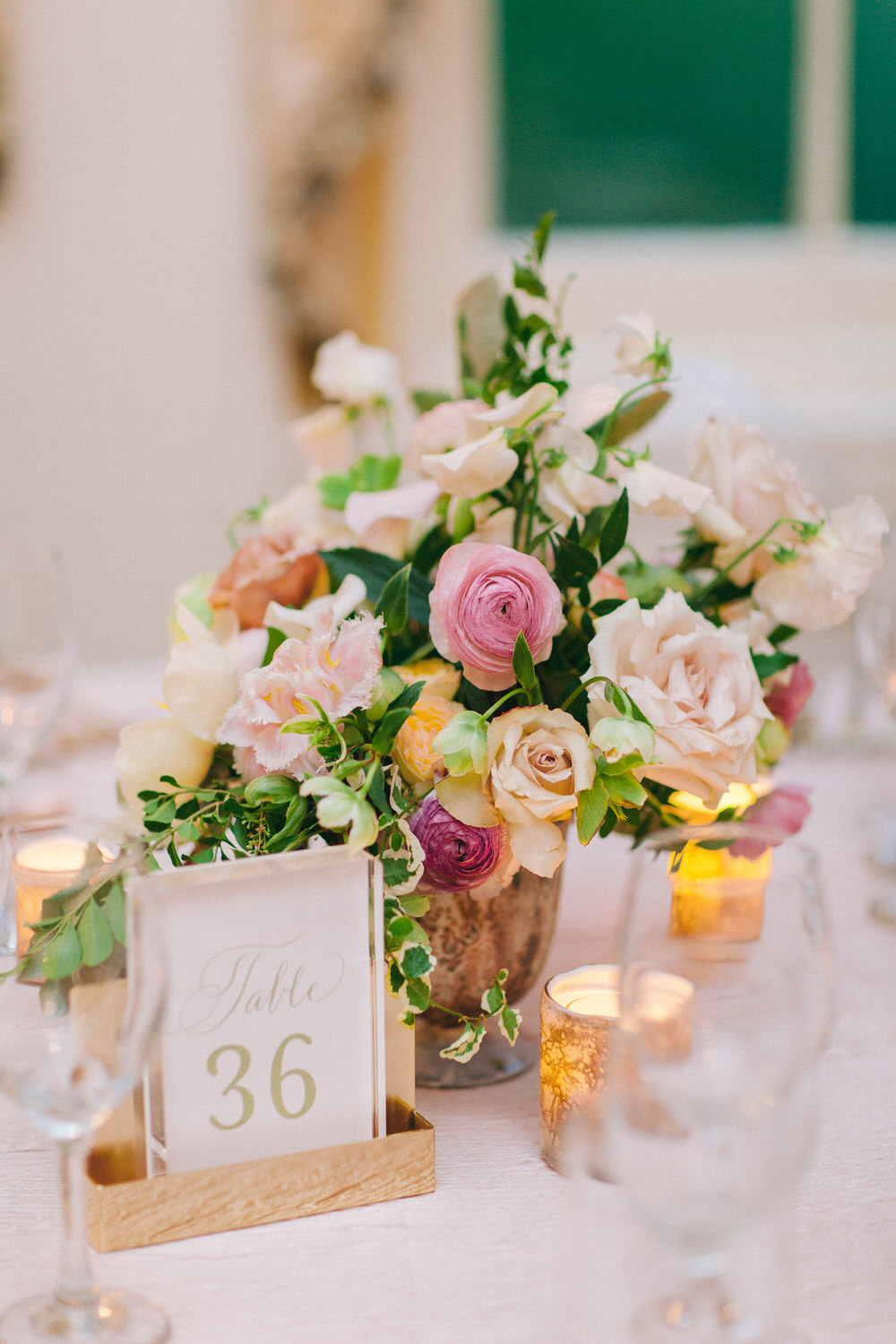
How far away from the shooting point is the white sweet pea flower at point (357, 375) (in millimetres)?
1049

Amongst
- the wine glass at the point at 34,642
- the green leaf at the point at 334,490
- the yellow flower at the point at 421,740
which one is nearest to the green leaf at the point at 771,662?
the yellow flower at the point at 421,740

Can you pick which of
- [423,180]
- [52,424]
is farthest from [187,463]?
[423,180]

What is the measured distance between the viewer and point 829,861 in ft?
4.03

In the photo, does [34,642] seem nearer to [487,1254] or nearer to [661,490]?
[661,490]

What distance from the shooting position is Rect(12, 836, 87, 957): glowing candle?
0.63 metres

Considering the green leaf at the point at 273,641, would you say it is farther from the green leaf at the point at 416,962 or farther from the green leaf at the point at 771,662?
the green leaf at the point at 771,662

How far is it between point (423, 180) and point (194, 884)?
273 cm

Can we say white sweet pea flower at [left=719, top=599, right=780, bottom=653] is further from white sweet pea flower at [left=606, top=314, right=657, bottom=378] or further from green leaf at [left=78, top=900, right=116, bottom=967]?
green leaf at [left=78, top=900, right=116, bottom=967]

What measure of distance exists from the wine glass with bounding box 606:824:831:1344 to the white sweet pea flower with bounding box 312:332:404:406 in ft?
1.79

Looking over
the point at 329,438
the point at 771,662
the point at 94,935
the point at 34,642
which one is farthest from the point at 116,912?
the point at 34,642

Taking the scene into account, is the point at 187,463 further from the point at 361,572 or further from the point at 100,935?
the point at 100,935

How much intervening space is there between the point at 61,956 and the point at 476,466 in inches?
14.2

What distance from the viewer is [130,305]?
121 inches

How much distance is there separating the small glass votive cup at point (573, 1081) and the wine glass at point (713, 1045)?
0.12 meters
